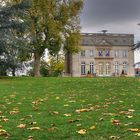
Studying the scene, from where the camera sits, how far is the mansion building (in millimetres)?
117062

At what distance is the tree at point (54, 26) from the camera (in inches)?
2291

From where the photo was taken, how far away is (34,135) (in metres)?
9.59

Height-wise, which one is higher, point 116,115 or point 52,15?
point 52,15

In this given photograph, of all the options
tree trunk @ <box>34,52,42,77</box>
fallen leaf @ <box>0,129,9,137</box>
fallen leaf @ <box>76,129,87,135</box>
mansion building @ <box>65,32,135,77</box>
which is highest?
mansion building @ <box>65,32,135,77</box>

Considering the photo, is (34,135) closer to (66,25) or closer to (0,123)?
(0,123)

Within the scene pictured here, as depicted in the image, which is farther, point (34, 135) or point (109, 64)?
point (109, 64)

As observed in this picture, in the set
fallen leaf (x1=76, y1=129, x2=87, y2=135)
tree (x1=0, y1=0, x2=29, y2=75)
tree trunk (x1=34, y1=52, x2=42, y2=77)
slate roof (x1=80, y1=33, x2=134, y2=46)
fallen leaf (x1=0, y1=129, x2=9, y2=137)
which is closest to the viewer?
fallen leaf (x1=76, y1=129, x2=87, y2=135)

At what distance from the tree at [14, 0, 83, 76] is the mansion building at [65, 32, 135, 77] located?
53394 mm

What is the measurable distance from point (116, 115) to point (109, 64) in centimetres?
10739

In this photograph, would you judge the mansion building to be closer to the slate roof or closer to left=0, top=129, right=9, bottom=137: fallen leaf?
the slate roof

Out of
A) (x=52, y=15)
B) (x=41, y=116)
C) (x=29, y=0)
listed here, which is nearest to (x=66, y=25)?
(x=52, y=15)

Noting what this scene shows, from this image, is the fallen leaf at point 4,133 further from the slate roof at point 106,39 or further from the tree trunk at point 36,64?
the slate roof at point 106,39

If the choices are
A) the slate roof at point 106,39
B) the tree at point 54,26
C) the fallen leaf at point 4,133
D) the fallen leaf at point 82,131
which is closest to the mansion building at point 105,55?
the slate roof at point 106,39

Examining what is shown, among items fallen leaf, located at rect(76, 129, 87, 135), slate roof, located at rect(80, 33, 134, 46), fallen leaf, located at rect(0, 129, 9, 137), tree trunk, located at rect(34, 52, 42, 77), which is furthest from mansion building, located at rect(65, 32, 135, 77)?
fallen leaf, located at rect(76, 129, 87, 135)
